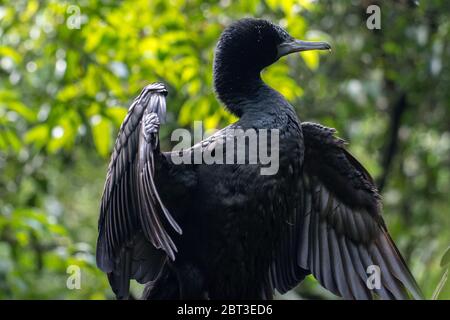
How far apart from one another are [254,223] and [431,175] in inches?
173

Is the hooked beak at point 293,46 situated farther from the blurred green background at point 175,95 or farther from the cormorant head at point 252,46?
the blurred green background at point 175,95

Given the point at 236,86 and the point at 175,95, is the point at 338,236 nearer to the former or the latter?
the point at 236,86

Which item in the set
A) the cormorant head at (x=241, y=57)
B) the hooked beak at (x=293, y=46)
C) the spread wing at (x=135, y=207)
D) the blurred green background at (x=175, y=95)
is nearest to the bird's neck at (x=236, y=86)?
the cormorant head at (x=241, y=57)

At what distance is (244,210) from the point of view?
392 centimetres

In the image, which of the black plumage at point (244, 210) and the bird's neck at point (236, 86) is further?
the bird's neck at point (236, 86)

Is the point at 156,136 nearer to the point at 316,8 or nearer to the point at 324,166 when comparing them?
the point at 324,166

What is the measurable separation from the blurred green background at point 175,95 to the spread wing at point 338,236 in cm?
54

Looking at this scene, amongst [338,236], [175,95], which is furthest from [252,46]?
[175,95]

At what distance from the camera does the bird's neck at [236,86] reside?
433 cm

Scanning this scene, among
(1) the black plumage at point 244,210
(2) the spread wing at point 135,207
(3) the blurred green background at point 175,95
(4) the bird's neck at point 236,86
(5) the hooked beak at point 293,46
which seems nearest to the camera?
(2) the spread wing at point 135,207

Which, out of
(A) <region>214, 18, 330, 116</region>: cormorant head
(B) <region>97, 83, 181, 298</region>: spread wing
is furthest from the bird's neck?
(B) <region>97, 83, 181, 298</region>: spread wing

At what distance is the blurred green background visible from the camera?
600cm

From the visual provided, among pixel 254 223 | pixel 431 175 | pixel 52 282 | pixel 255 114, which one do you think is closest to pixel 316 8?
pixel 431 175

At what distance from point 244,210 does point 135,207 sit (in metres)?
0.51
